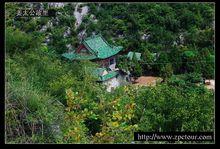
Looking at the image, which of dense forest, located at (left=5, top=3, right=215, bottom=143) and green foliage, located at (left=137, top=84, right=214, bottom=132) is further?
green foliage, located at (left=137, top=84, right=214, bottom=132)

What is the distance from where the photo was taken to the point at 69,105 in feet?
9.82

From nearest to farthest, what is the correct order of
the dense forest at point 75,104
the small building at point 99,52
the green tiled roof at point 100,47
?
the dense forest at point 75,104 → the small building at point 99,52 → the green tiled roof at point 100,47

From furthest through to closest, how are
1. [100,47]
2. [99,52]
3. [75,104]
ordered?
[100,47]
[99,52]
[75,104]

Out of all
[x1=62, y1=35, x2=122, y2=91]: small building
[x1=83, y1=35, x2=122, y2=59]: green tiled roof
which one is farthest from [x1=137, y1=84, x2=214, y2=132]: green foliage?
[x1=83, y1=35, x2=122, y2=59]: green tiled roof

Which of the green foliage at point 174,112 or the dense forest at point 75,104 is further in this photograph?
A: the green foliage at point 174,112

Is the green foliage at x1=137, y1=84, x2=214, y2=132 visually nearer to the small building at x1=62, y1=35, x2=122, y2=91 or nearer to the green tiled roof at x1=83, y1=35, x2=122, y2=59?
the small building at x1=62, y1=35, x2=122, y2=91

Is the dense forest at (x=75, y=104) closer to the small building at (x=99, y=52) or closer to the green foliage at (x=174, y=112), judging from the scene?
the green foliage at (x=174, y=112)

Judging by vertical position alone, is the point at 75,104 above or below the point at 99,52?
above

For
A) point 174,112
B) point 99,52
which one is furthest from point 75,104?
point 99,52

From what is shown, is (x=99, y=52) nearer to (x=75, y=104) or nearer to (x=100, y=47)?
(x=100, y=47)

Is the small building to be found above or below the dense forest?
below

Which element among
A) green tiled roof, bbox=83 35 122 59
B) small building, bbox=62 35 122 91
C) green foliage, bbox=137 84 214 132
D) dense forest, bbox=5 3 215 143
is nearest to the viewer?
dense forest, bbox=5 3 215 143

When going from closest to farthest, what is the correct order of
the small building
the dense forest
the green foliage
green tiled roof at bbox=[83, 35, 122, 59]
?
the dense forest
the green foliage
the small building
green tiled roof at bbox=[83, 35, 122, 59]

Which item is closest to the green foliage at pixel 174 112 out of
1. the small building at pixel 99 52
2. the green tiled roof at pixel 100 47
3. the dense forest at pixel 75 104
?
the dense forest at pixel 75 104
